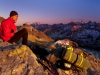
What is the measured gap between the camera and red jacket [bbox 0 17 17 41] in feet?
31.5

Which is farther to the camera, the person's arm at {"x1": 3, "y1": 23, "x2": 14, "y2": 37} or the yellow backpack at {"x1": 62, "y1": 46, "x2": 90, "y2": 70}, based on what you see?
the person's arm at {"x1": 3, "y1": 23, "x2": 14, "y2": 37}

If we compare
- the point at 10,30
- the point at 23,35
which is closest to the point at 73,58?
the point at 23,35

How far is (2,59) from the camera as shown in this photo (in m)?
7.33

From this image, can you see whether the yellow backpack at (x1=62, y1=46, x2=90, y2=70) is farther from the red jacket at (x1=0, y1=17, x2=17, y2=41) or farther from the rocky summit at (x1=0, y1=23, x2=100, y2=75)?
the red jacket at (x1=0, y1=17, x2=17, y2=41)

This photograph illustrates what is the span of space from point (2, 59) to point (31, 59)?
151cm

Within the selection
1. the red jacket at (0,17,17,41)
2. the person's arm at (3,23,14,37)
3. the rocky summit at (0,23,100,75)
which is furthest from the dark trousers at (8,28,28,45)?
the rocky summit at (0,23,100,75)

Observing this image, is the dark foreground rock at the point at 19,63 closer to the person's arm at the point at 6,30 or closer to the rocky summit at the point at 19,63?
the rocky summit at the point at 19,63

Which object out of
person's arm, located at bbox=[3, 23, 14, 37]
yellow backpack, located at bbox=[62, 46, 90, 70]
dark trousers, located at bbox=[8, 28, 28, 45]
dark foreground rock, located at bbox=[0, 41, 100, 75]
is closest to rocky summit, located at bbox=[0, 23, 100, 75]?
dark foreground rock, located at bbox=[0, 41, 100, 75]

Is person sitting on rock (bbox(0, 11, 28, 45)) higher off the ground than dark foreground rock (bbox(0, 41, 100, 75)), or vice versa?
person sitting on rock (bbox(0, 11, 28, 45))

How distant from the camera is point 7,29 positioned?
9.66m

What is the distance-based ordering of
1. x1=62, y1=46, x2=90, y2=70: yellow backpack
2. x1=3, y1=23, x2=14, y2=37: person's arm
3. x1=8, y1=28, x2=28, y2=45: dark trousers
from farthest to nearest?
x1=8, y1=28, x2=28, y2=45: dark trousers → x1=3, y1=23, x2=14, y2=37: person's arm → x1=62, y1=46, x2=90, y2=70: yellow backpack

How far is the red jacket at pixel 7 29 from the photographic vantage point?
31.5 feet

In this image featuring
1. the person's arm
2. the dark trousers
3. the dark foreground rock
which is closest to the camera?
the dark foreground rock

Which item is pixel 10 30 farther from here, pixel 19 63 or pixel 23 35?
pixel 19 63
